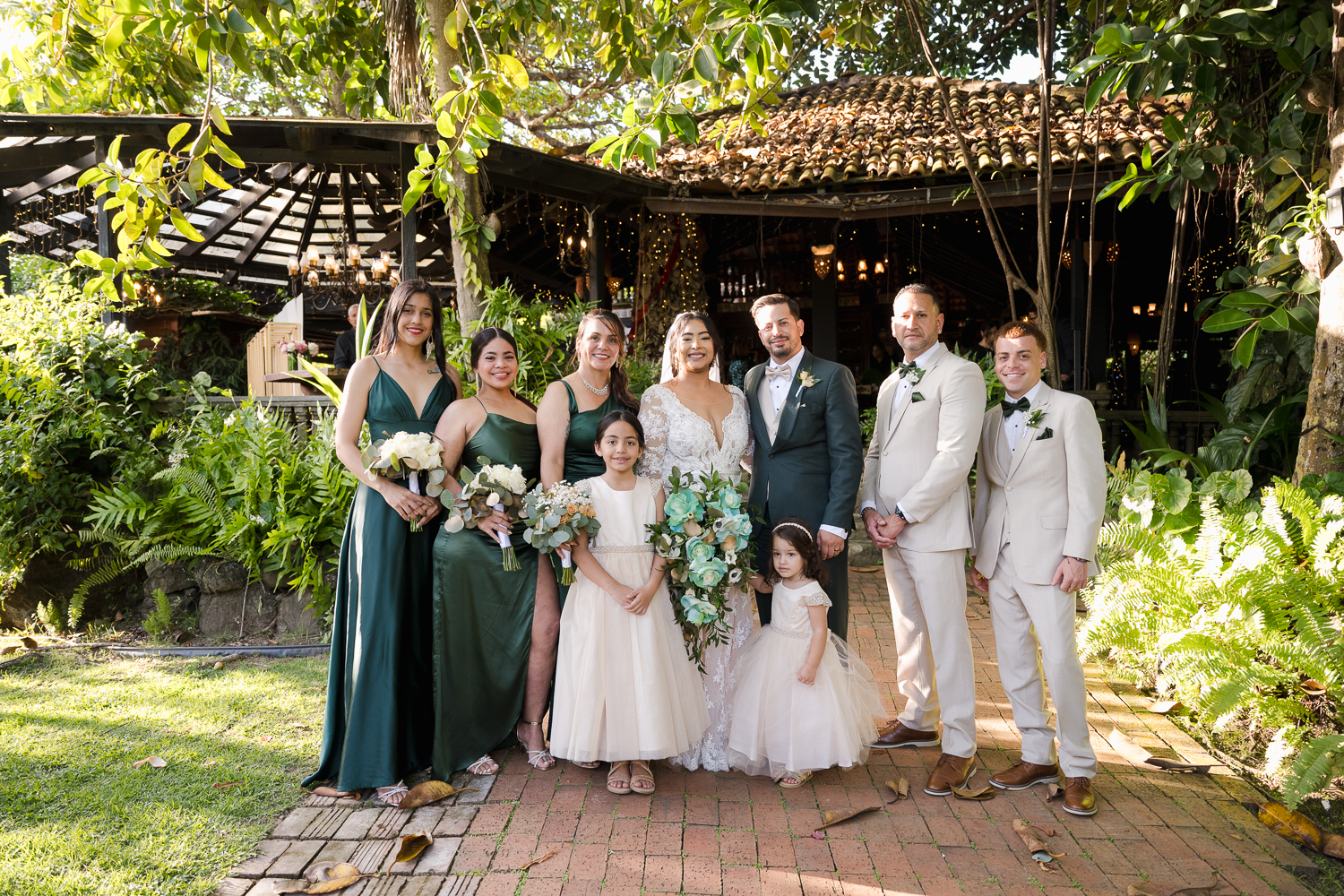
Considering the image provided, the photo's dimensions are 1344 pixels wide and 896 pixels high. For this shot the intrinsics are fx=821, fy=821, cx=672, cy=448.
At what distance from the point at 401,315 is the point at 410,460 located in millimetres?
708

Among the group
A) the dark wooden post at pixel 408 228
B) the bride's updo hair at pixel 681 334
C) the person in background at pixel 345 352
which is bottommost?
the bride's updo hair at pixel 681 334

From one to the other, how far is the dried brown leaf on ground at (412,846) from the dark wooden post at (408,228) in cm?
640

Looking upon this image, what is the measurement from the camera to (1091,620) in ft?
14.8

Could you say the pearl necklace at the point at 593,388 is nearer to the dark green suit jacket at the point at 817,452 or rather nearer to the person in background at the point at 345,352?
the dark green suit jacket at the point at 817,452

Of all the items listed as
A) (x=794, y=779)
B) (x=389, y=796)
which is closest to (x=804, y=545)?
(x=794, y=779)

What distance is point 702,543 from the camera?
3404 mm

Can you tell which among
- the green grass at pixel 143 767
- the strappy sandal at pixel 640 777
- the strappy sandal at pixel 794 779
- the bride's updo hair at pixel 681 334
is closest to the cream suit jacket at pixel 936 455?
the bride's updo hair at pixel 681 334

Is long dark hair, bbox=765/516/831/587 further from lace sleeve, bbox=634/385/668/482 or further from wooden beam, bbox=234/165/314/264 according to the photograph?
wooden beam, bbox=234/165/314/264

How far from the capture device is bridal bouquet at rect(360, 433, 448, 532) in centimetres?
335

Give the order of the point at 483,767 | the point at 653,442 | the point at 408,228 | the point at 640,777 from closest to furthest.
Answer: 1. the point at 640,777
2. the point at 483,767
3. the point at 653,442
4. the point at 408,228

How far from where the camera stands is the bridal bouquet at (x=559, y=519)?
3330mm

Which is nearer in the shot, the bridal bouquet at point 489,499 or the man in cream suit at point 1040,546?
the man in cream suit at point 1040,546

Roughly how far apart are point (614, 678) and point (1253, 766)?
9.67ft

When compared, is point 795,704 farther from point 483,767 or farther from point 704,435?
point 483,767
